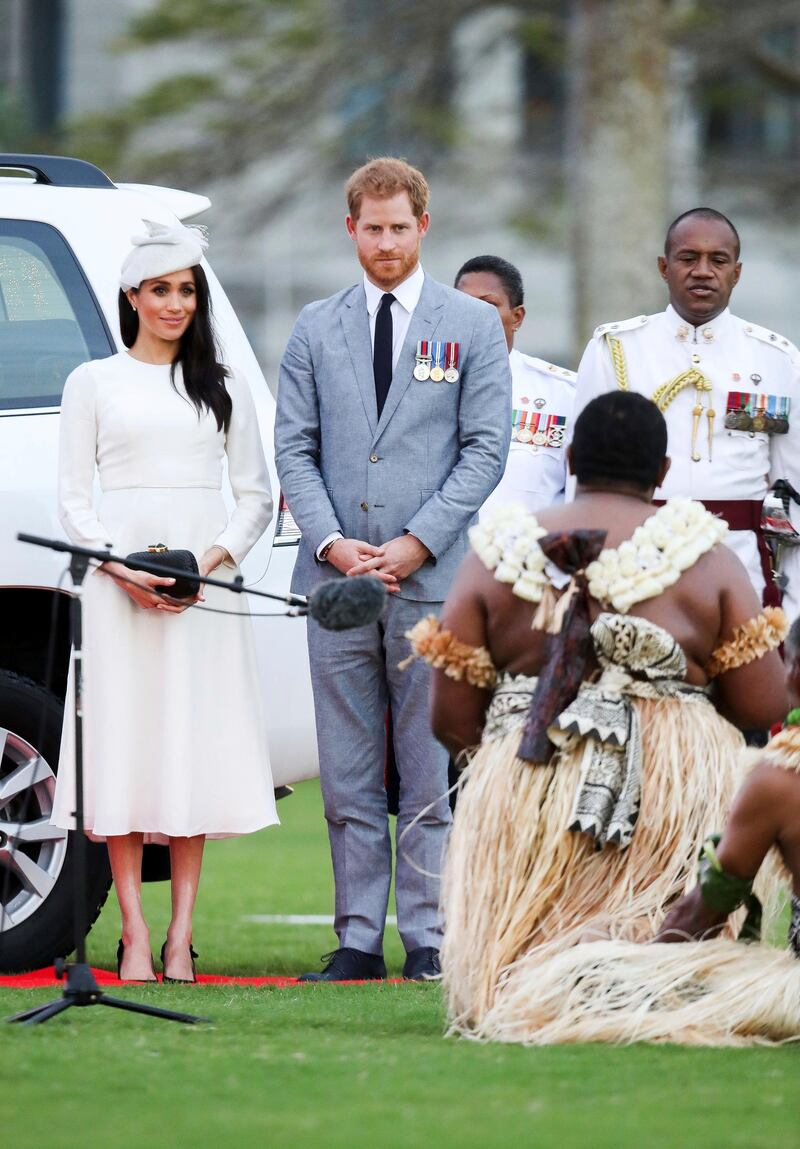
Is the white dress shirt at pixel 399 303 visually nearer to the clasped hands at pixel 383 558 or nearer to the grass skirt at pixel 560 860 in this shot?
the clasped hands at pixel 383 558

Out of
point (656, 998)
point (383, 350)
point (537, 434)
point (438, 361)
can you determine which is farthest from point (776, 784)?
point (537, 434)

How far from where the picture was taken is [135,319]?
6.54 m

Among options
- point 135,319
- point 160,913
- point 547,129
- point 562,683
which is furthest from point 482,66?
point 562,683

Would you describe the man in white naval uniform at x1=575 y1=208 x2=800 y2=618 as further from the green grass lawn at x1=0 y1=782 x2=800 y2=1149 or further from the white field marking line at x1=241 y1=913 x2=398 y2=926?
the white field marking line at x1=241 y1=913 x2=398 y2=926

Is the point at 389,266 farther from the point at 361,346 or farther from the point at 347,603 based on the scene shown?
the point at 347,603

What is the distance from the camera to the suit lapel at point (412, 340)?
Answer: 6559 mm

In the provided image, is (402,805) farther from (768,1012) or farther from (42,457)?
(768,1012)

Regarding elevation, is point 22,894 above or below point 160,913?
above

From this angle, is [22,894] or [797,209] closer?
[22,894]

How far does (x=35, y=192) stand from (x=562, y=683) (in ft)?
8.85

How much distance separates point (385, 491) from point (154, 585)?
0.74 m

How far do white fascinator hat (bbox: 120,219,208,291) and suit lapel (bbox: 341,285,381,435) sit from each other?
486 mm

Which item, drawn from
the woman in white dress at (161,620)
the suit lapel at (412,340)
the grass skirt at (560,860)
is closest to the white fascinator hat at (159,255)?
the woman in white dress at (161,620)

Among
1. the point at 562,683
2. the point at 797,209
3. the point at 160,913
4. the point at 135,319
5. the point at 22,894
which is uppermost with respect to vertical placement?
the point at 797,209
